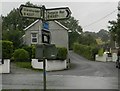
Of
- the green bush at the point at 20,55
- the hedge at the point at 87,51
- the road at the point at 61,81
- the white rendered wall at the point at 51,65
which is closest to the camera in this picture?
the road at the point at 61,81

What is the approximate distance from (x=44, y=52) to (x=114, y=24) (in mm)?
30926

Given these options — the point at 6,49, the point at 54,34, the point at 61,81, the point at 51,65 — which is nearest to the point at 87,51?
the point at 54,34

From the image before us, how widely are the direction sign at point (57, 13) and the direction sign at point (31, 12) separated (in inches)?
7.1

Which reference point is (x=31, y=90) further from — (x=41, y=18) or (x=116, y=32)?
(x=116, y=32)

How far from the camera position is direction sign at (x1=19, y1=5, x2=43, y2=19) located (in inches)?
307

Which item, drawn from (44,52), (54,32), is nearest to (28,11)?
(44,52)

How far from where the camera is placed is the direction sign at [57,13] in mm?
7850

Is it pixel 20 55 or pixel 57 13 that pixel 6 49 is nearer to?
pixel 20 55

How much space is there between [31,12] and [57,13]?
607mm

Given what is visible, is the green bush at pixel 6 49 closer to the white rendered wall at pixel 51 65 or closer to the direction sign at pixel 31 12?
the white rendered wall at pixel 51 65

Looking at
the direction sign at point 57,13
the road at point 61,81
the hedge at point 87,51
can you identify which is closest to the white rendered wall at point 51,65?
the road at point 61,81

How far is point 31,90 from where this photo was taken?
13570 mm

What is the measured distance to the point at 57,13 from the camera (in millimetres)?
7906

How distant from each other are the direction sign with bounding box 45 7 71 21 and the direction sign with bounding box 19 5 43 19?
180 mm
